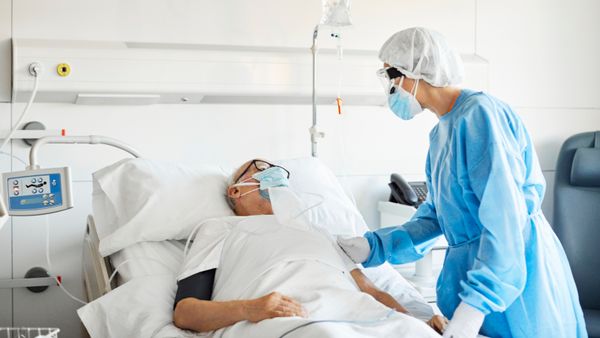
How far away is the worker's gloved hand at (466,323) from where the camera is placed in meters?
1.71

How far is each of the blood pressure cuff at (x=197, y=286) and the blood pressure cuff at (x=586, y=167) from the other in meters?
1.90

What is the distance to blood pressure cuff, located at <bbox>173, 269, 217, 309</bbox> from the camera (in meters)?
1.90

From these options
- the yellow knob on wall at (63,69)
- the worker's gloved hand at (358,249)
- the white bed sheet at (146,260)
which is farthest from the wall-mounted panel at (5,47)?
the worker's gloved hand at (358,249)

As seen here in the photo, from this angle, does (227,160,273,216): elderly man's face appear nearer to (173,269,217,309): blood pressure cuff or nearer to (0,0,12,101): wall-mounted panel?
(173,269,217,309): blood pressure cuff

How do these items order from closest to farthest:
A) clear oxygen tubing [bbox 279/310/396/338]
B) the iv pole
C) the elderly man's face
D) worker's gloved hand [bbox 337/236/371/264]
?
clear oxygen tubing [bbox 279/310/396/338] < worker's gloved hand [bbox 337/236/371/264] < the elderly man's face < the iv pole

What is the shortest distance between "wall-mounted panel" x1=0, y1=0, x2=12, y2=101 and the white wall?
0.01 meters

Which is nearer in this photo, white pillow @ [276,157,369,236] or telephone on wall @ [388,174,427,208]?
white pillow @ [276,157,369,236]

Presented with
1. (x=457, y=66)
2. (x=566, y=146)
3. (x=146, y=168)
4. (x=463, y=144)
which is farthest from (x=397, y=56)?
(x=566, y=146)

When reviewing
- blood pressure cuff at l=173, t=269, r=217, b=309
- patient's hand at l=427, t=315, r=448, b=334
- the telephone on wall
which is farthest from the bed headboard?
the telephone on wall

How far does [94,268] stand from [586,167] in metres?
2.14

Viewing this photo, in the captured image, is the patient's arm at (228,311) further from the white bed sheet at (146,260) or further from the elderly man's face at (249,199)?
the elderly man's face at (249,199)

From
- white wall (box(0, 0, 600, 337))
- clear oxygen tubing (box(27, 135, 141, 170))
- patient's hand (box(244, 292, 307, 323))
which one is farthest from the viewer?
white wall (box(0, 0, 600, 337))

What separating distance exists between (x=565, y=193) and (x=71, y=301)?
222cm

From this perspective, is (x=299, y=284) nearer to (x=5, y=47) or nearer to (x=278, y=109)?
(x=278, y=109)
